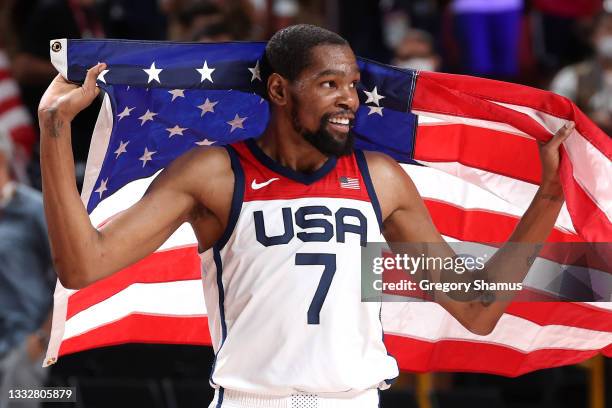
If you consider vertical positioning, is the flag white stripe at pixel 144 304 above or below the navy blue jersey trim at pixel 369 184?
below

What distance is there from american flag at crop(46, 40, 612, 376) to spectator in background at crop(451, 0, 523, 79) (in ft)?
15.4

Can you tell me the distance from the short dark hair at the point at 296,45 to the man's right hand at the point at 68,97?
62 cm

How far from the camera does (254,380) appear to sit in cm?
399

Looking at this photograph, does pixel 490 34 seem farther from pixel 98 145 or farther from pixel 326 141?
pixel 326 141

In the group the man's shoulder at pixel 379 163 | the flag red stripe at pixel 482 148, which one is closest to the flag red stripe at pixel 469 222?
the flag red stripe at pixel 482 148

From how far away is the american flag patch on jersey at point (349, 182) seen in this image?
4129mm

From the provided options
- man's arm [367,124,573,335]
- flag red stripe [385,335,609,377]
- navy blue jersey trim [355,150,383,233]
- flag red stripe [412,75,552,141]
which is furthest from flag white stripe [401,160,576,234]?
navy blue jersey trim [355,150,383,233]

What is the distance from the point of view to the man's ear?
416 centimetres

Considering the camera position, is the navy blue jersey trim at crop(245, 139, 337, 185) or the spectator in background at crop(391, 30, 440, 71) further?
the spectator in background at crop(391, 30, 440, 71)

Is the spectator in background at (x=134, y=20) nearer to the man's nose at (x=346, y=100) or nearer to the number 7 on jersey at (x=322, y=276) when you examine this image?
the man's nose at (x=346, y=100)

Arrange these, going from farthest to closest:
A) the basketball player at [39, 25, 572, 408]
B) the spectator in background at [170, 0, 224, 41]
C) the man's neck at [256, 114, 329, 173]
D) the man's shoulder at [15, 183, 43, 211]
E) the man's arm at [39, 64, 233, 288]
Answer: the spectator in background at [170, 0, 224, 41] < the man's shoulder at [15, 183, 43, 211] < the man's neck at [256, 114, 329, 173] < the basketball player at [39, 25, 572, 408] < the man's arm at [39, 64, 233, 288]

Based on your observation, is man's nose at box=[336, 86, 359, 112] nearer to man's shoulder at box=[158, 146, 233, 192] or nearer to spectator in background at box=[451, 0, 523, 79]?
man's shoulder at box=[158, 146, 233, 192]

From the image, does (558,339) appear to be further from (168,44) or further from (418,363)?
(168,44)

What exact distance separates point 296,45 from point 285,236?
0.65m
